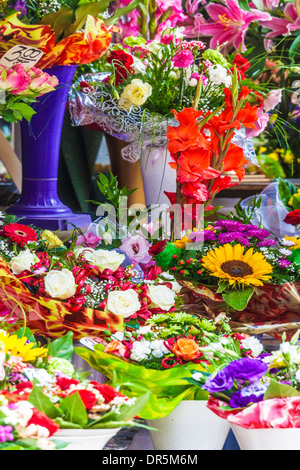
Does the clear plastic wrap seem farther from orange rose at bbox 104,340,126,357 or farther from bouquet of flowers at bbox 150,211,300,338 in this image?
orange rose at bbox 104,340,126,357

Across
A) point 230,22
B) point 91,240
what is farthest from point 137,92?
point 230,22

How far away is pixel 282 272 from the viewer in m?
1.22

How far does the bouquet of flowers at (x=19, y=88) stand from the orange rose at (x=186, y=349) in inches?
21.1

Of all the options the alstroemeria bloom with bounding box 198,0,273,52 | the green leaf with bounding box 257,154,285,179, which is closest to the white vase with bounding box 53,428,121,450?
the alstroemeria bloom with bounding box 198,0,273,52

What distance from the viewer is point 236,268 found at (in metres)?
1.17

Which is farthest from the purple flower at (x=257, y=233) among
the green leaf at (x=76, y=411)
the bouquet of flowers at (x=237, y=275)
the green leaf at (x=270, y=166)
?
the green leaf at (x=270, y=166)

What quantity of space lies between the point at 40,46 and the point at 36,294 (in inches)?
20.3

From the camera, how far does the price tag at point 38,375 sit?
0.75 m

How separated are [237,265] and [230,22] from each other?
2.65ft

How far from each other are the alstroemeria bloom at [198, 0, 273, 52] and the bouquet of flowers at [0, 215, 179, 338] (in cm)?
81

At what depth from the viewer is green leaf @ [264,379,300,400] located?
0.70 meters
